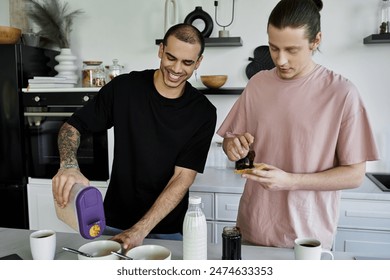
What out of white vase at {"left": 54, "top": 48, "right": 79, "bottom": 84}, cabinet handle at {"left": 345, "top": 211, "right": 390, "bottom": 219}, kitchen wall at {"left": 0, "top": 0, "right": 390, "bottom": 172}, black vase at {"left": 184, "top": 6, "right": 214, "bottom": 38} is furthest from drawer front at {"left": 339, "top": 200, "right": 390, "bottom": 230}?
white vase at {"left": 54, "top": 48, "right": 79, "bottom": 84}

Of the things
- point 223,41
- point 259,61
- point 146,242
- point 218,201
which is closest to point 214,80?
point 223,41

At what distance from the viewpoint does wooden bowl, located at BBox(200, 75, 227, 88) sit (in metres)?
2.97

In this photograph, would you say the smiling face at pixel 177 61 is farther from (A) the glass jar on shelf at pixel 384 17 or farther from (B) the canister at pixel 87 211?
(A) the glass jar on shelf at pixel 384 17

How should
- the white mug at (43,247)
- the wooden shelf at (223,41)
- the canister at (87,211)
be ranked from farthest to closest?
the wooden shelf at (223,41) → the white mug at (43,247) → the canister at (87,211)

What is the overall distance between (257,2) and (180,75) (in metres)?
1.61

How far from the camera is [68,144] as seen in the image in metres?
1.74

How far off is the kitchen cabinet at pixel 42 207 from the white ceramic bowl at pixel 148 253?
208 centimetres

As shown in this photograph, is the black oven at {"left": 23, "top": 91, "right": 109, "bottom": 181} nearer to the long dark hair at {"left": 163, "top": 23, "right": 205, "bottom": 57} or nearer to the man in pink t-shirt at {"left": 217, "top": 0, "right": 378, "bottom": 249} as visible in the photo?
the long dark hair at {"left": 163, "top": 23, "right": 205, "bottom": 57}

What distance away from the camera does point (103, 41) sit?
3340mm

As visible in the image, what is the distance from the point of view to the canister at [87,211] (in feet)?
3.72

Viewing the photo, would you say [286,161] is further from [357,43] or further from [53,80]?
[53,80]

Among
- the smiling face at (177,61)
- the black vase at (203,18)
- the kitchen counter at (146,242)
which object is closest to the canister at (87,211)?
the kitchen counter at (146,242)

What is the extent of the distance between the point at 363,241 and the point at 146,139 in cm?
154

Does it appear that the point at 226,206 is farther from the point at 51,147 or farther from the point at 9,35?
the point at 9,35
